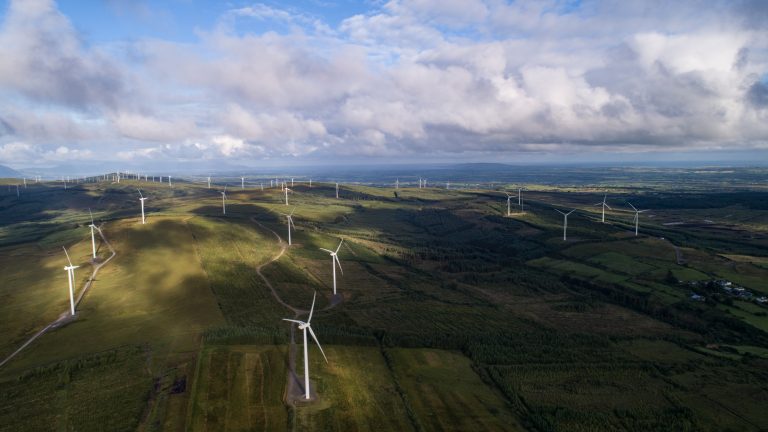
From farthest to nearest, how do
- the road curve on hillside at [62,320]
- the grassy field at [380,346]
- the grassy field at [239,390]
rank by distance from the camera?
the road curve on hillside at [62,320] < the grassy field at [380,346] < the grassy field at [239,390]

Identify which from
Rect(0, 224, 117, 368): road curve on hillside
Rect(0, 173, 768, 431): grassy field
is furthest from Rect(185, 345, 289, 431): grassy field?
Rect(0, 224, 117, 368): road curve on hillside

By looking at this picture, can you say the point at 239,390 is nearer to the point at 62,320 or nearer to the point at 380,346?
the point at 380,346

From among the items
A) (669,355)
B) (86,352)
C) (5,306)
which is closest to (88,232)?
(5,306)

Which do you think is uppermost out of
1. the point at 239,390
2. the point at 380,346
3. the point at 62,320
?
the point at 62,320

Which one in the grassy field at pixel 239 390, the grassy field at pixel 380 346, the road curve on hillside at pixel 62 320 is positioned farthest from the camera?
the road curve on hillside at pixel 62 320

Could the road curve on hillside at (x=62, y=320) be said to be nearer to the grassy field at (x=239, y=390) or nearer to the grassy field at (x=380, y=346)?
the grassy field at (x=380, y=346)

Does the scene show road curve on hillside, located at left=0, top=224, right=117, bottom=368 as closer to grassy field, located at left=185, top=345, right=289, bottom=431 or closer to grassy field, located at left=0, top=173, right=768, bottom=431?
grassy field, located at left=0, top=173, right=768, bottom=431

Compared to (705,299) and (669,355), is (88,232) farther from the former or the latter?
(705,299)

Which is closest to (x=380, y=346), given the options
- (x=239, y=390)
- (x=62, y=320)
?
(x=239, y=390)

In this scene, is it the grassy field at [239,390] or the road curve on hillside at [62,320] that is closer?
A: the grassy field at [239,390]

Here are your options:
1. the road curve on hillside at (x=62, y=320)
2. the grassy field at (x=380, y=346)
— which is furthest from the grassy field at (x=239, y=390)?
the road curve on hillside at (x=62, y=320)

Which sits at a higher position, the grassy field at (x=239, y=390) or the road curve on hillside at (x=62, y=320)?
the road curve on hillside at (x=62, y=320)
